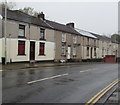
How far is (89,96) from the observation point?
654 centimetres

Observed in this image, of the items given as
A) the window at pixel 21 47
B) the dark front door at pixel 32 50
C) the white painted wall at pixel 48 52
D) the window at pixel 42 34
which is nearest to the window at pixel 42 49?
the white painted wall at pixel 48 52

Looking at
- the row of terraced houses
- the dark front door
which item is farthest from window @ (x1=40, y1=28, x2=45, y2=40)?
the dark front door

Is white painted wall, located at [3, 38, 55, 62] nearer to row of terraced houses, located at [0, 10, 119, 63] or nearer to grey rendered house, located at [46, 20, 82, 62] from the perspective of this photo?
row of terraced houses, located at [0, 10, 119, 63]

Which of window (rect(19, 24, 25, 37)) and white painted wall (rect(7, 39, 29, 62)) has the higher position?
window (rect(19, 24, 25, 37))

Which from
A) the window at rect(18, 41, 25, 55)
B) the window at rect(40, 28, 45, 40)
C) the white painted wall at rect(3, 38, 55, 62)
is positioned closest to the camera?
the white painted wall at rect(3, 38, 55, 62)

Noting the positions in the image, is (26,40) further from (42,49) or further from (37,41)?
(42,49)

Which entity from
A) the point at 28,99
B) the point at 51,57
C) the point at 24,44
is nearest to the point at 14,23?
the point at 24,44

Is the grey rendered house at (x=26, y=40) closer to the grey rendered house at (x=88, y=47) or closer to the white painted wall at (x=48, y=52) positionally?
the white painted wall at (x=48, y=52)

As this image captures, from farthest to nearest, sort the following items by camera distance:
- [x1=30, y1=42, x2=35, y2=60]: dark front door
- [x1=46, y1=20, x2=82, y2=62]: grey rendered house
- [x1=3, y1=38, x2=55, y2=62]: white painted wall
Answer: [x1=46, y1=20, x2=82, y2=62]: grey rendered house
[x1=30, y1=42, x2=35, y2=60]: dark front door
[x1=3, y1=38, x2=55, y2=62]: white painted wall

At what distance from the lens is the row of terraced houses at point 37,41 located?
20.4 metres

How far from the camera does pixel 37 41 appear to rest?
2428cm

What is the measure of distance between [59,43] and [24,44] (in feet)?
29.0

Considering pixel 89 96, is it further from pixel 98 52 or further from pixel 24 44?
pixel 98 52

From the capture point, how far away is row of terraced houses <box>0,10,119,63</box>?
20.4m
